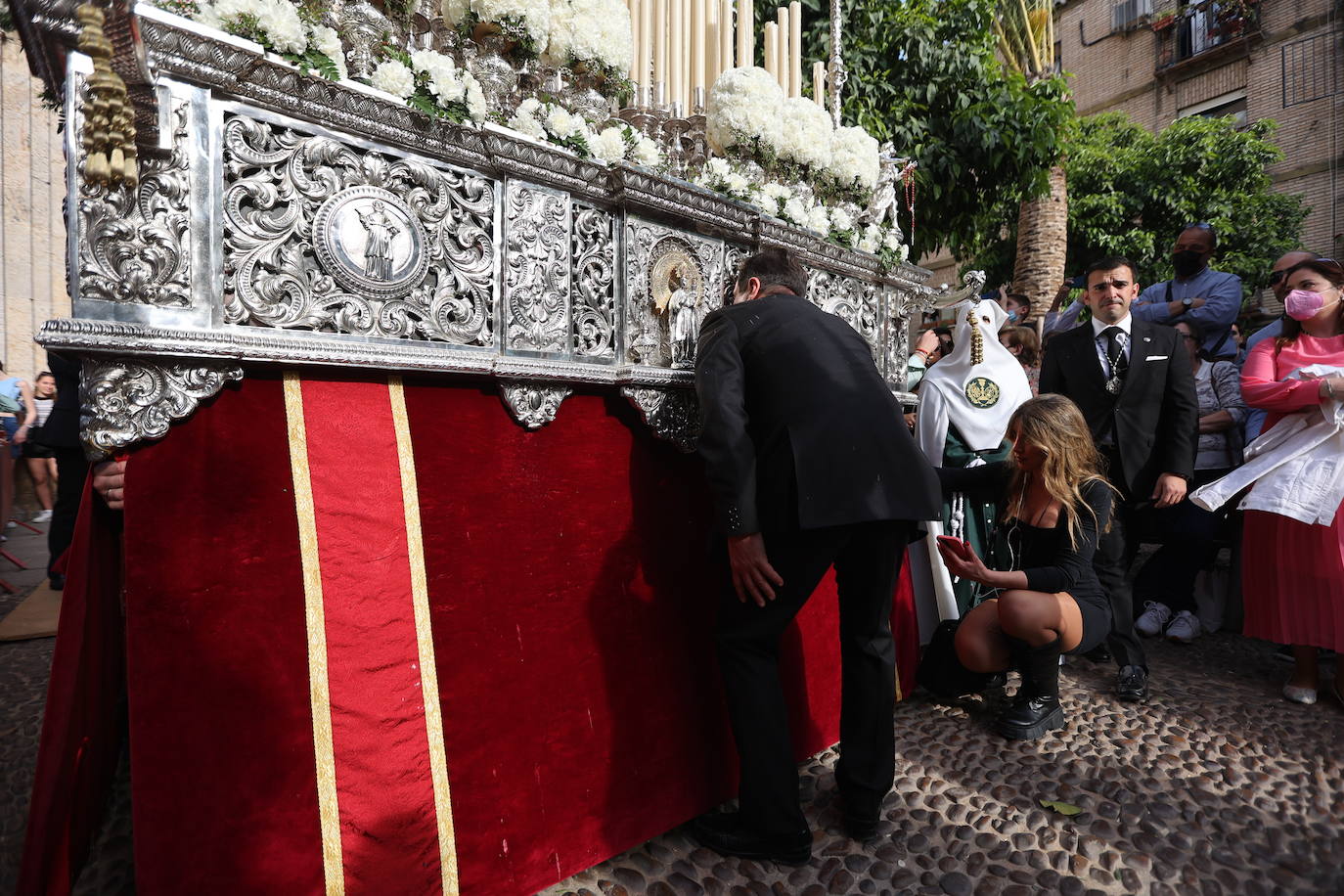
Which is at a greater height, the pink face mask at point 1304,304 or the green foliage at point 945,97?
the green foliage at point 945,97

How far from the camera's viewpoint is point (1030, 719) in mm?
2822

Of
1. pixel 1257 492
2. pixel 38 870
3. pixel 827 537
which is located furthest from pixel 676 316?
pixel 1257 492

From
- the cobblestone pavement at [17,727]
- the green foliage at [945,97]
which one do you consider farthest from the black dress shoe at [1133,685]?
the green foliage at [945,97]

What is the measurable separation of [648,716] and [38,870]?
1440 millimetres

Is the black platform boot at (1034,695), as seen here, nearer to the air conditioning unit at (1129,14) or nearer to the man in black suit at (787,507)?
the man in black suit at (787,507)

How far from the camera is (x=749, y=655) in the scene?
80.5 inches

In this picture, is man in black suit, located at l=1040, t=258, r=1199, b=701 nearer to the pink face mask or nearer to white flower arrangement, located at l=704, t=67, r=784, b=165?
the pink face mask

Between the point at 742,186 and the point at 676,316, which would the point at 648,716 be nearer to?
the point at 676,316

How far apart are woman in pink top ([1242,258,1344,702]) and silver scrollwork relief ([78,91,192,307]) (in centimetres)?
424

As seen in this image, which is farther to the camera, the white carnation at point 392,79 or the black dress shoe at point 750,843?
the black dress shoe at point 750,843

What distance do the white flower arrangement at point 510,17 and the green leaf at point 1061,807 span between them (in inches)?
114

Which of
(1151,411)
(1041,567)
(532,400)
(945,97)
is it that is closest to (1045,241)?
(945,97)

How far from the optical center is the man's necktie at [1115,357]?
3.39 metres

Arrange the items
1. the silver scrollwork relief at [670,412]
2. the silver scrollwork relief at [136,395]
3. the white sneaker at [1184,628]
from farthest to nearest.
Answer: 1. the white sneaker at [1184,628]
2. the silver scrollwork relief at [670,412]
3. the silver scrollwork relief at [136,395]
